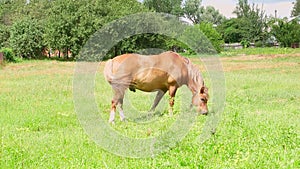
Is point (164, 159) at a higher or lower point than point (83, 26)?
lower

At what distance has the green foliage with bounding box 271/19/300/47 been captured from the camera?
2024 inches

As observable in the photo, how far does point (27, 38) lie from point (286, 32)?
29.0 m

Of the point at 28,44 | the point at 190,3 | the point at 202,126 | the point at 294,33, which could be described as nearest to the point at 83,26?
the point at 28,44

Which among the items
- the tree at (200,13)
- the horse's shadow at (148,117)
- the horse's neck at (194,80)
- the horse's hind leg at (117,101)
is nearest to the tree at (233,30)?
the tree at (200,13)

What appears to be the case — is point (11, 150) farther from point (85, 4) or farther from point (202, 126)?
point (85, 4)

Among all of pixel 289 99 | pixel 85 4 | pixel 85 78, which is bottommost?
pixel 289 99

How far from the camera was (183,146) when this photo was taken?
649 centimetres

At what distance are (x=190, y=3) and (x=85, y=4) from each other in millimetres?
38516

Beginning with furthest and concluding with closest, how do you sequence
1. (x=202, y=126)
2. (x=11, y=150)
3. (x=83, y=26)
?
1. (x=83, y=26)
2. (x=202, y=126)
3. (x=11, y=150)

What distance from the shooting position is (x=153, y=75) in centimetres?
1002

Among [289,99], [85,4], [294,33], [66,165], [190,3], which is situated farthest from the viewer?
[190,3]

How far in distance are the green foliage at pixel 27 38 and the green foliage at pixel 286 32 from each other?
27.0 metres

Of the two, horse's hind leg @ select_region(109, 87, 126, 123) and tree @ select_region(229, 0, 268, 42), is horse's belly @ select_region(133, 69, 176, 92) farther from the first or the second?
tree @ select_region(229, 0, 268, 42)

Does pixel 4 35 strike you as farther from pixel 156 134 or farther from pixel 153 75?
pixel 156 134
